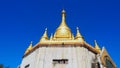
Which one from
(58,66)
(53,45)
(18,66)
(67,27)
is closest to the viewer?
(58,66)

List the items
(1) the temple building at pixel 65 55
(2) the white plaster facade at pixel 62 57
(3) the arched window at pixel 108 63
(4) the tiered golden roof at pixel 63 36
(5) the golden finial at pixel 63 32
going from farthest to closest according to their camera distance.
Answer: (5) the golden finial at pixel 63 32 → (3) the arched window at pixel 108 63 → (4) the tiered golden roof at pixel 63 36 → (1) the temple building at pixel 65 55 → (2) the white plaster facade at pixel 62 57

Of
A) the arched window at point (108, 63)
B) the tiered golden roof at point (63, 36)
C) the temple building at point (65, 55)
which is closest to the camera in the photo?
the temple building at point (65, 55)

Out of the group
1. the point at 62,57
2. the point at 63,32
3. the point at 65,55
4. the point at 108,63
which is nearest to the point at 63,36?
the point at 63,32

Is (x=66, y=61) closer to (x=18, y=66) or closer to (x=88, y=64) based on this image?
(x=88, y=64)

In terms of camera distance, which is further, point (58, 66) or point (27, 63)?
point (27, 63)

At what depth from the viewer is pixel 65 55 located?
69.8 ft

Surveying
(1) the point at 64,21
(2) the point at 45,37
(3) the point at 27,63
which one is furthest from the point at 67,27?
(3) the point at 27,63

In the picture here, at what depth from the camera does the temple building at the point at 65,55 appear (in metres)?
20.8

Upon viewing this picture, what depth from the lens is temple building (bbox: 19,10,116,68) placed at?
20.8 m

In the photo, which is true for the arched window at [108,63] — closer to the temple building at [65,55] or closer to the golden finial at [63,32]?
the temple building at [65,55]

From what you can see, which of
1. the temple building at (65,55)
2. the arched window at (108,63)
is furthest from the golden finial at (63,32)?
the arched window at (108,63)

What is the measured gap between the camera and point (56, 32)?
2716cm

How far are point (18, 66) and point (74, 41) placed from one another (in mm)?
8394

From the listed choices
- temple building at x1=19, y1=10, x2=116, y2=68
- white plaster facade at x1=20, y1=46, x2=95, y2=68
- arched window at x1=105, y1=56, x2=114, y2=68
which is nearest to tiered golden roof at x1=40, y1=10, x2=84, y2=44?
temple building at x1=19, y1=10, x2=116, y2=68
